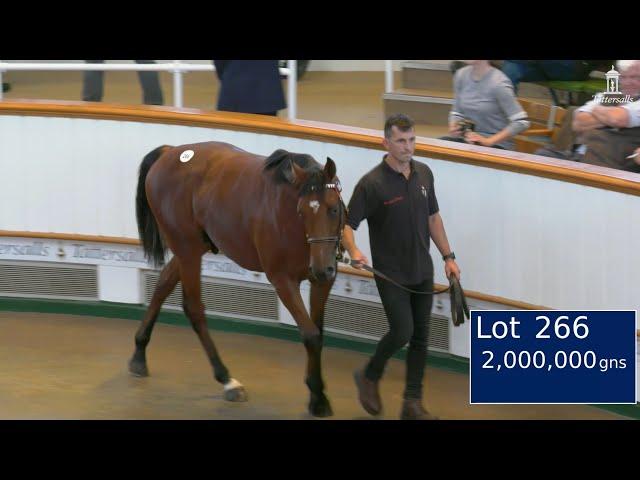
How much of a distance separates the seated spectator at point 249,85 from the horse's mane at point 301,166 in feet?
6.44

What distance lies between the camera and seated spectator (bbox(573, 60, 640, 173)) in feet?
23.9

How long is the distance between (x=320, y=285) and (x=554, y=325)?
136 cm

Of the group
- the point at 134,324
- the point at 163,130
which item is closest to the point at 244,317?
the point at 134,324

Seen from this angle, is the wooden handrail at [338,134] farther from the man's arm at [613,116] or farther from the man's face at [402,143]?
the man's face at [402,143]

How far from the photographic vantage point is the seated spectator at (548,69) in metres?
11.0

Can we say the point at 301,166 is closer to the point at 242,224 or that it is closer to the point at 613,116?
the point at 242,224

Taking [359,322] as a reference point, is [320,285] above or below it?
above

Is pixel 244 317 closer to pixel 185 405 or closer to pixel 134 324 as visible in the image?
pixel 134 324

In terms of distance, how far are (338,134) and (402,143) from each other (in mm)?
1496

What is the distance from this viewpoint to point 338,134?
307 inches

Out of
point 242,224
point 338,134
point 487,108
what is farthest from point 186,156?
point 487,108

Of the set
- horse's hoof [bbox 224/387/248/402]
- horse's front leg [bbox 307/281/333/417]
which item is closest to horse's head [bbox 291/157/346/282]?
horse's front leg [bbox 307/281/333/417]

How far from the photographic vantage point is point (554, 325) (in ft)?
19.9

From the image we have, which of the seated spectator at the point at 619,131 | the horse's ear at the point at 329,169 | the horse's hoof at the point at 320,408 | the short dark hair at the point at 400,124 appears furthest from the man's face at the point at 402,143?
the seated spectator at the point at 619,131
